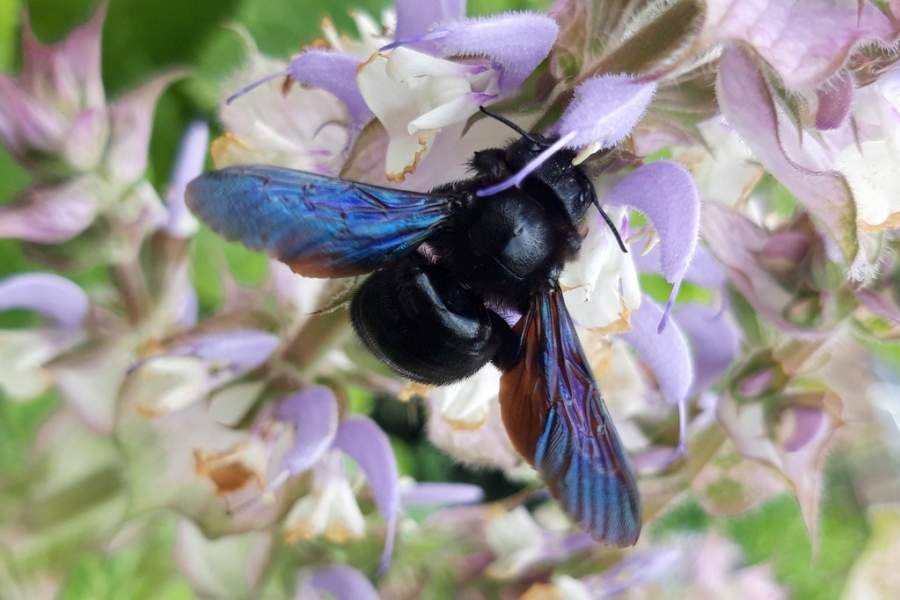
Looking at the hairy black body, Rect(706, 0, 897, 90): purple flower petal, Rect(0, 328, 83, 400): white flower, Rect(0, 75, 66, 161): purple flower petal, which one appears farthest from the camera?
Rect(0, 328, 83, 400): white flower

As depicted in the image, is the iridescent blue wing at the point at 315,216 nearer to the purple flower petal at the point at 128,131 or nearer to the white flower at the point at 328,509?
the white flower at the point at 328,509

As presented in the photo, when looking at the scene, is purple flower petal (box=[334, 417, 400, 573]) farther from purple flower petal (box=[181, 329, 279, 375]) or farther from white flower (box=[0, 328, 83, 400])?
white flower (box=[0, 328, 83, 400])

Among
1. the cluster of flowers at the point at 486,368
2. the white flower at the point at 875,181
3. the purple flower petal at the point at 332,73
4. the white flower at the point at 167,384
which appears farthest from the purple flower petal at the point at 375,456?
the white flower at the point at 875,181

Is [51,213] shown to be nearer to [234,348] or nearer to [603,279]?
[234,348]

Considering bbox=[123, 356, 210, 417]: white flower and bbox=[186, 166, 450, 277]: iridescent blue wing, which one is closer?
bbox=[186, 166, 450, 277]: iridescent blue wing

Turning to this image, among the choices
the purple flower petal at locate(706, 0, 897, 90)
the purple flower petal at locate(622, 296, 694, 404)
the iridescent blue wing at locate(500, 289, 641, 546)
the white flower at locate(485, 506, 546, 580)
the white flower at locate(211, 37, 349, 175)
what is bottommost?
the white flower at locate(485, 506, 546, 580)

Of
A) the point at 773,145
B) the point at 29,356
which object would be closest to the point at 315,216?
the point at 773,145

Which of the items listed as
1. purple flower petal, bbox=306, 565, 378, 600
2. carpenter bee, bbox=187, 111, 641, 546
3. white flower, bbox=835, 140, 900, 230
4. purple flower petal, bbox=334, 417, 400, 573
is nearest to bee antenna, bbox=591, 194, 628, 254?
carpenter bee, bbox=187, 111, 641, 546
